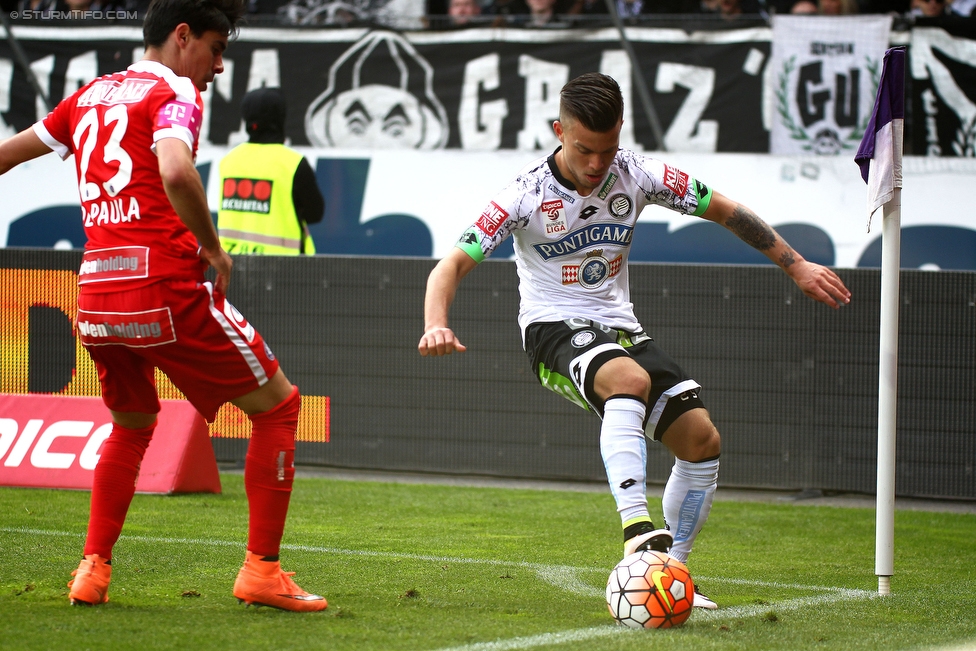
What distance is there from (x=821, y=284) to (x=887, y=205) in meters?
0.42

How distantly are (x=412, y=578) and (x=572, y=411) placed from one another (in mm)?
3552

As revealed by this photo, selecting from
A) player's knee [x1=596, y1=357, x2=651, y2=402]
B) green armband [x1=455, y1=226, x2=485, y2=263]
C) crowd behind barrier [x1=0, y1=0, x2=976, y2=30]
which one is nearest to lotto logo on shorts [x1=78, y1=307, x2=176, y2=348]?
green armband [x1=455, y1=226, x2=485, y2=263]

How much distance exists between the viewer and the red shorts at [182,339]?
422 centimetres

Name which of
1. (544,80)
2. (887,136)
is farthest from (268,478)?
(544,80)

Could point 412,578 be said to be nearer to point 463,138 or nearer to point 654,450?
point 654,450

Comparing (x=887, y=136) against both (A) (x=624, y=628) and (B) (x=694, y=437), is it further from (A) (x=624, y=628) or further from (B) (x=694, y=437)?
(A) (x=624, y=628)

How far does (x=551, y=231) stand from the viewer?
4812mm

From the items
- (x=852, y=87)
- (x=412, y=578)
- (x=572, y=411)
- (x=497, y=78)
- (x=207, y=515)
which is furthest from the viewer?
(x=497, y=78)

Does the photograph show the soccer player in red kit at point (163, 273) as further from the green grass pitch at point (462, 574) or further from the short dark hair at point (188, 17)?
the green grass pitch at point (462, 574)

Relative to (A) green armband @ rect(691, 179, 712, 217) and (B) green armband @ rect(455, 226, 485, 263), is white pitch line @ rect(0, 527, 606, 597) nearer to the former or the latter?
(B) green armband @ rect(455, 226, 485, 263)

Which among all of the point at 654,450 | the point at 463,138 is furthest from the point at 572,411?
the point at 463,138

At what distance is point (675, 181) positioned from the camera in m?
4.95

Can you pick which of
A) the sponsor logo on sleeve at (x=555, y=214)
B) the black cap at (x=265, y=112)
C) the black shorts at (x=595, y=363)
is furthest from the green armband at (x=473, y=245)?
the black cap at (x=265, y=112)

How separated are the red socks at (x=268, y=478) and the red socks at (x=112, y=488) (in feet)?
1.57
